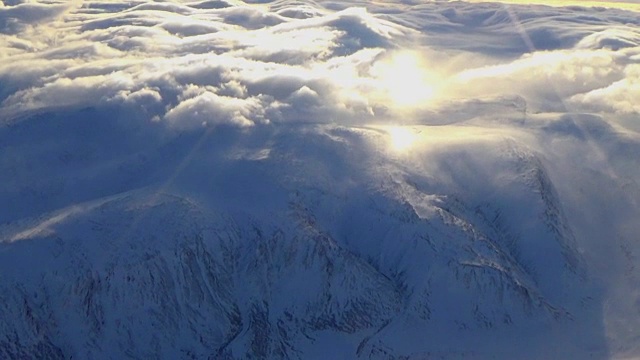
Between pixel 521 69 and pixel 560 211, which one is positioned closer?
pixel 560 211

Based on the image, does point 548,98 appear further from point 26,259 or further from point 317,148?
point 26,259

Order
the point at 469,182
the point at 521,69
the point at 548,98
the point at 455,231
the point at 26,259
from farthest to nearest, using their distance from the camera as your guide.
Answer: the point at 521,69
the point at 548,98
the point at 469,182
the point at 455,231
the point at 26,259

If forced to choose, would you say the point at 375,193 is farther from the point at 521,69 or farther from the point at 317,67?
the point at 521,69

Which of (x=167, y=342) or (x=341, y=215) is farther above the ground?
(x=341, y=215)

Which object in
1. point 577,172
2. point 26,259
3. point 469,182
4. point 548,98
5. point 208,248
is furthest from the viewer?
point 548,98

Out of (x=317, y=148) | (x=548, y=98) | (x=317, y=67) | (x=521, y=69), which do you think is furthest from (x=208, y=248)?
(x=521, y=69)

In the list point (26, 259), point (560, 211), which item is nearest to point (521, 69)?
point (560, 211)
